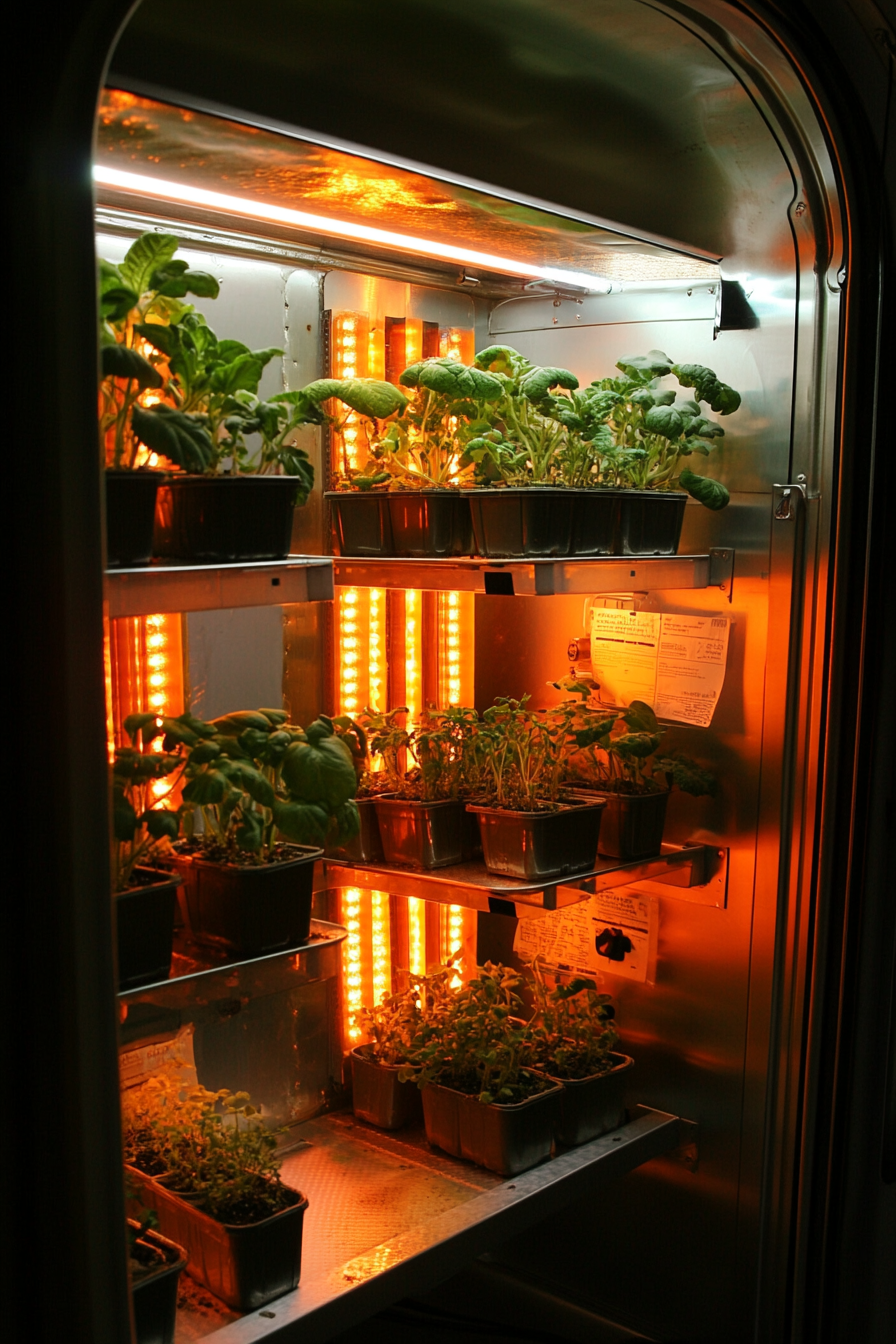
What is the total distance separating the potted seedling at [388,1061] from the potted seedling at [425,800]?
0.29 m

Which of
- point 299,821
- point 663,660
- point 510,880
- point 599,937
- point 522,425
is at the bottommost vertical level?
point 599,937

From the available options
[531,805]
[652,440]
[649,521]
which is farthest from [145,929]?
[652,440]

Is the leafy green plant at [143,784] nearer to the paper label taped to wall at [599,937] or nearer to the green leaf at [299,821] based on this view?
the green leaf at [299,821]

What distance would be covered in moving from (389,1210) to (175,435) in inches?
51.3

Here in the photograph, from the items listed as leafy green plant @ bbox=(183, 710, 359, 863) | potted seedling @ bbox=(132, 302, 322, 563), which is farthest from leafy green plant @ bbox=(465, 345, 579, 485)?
leafy green plant @ bbox=(183, 710, 359, 863)

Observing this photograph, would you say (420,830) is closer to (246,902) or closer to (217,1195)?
(246,902)

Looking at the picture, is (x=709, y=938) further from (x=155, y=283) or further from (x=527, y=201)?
(x=155, y=283)

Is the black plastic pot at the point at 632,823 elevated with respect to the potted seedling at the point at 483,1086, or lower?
elevated

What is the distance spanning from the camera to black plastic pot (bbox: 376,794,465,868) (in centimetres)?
214

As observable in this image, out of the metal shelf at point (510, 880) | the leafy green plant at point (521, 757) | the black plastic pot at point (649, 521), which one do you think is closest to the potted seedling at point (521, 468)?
the black plastic pot at point (649, 521)

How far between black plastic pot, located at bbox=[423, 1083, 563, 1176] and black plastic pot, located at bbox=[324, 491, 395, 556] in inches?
37.3

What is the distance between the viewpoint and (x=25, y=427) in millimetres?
1036

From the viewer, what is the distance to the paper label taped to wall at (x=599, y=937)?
2.41m

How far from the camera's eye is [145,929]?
150 cm
